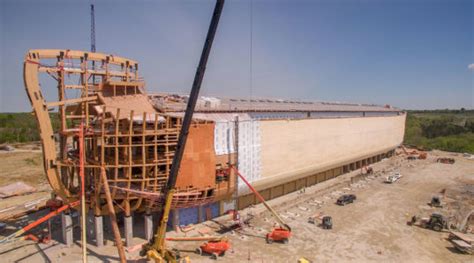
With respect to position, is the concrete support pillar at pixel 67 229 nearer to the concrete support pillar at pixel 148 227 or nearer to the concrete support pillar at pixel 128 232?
the concrete support pillar at pixel 128 232

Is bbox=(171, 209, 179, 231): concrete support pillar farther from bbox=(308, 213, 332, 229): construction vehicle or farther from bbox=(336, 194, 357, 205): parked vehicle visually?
bbox=(336, 194, 357, 205): parked vehicle

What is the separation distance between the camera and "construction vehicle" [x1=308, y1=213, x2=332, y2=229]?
31156 mm

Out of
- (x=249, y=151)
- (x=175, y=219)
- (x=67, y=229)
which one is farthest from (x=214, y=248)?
(x=67, y=229)

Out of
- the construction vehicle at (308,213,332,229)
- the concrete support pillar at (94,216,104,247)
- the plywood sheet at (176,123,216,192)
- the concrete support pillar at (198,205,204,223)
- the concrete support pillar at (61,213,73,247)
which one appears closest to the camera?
the concrete support pillar at (94,216,104,247)

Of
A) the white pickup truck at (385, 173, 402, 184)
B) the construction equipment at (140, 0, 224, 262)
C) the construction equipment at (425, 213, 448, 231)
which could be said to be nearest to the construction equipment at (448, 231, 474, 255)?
the construction equipment at (425, 213, 448, 231)

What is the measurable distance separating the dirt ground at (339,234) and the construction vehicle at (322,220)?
22.5 inches

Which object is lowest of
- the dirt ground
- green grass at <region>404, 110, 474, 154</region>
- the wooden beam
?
the dirt ground

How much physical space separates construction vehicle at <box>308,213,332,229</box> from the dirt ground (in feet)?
1.88

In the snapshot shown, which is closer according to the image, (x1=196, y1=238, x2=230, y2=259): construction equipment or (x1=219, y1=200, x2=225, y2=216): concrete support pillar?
(x1=196, y1=238, x2=230, y2=259): construction equipment

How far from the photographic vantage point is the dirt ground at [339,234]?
25.1 metres

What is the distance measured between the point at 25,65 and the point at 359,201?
3923 cm

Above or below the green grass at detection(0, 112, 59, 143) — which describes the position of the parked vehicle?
below

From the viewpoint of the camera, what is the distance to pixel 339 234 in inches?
1173

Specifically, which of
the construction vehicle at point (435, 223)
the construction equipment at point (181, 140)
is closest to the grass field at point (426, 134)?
the construction vehicle at point (435, 223)
